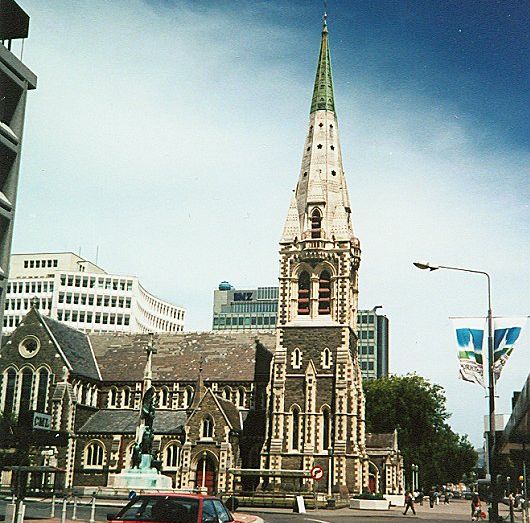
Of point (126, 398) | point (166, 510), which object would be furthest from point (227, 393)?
point (166, 510)

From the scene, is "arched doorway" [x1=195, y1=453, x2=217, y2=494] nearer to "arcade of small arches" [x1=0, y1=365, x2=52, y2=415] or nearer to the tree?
"arcade of small arches" [x1=0, y1=365, x2=52, y2=415]

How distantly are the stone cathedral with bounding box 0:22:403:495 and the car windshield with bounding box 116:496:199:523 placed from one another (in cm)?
4116

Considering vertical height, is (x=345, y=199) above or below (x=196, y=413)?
above

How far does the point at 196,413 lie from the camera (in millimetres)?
60469

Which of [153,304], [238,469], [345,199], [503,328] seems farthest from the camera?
[153,304]

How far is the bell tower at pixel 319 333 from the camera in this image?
57.8m

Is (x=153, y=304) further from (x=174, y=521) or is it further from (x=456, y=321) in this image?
(x=174, y=521)

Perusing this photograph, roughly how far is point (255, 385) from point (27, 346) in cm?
1851

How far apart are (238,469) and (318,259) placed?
17.2 m

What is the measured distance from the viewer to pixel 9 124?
31141 millimetres

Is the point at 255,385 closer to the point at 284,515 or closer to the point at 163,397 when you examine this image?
the point at 163,397

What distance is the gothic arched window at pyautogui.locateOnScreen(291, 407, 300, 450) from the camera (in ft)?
192

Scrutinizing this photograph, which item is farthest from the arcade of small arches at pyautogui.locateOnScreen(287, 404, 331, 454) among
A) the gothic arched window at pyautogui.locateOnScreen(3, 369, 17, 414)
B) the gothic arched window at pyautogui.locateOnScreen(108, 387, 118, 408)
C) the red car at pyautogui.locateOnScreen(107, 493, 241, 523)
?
the red car at pyautogui.locateOnScreen(107, 493, 241, 523)

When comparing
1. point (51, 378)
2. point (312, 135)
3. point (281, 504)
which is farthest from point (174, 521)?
point (312, 135)
